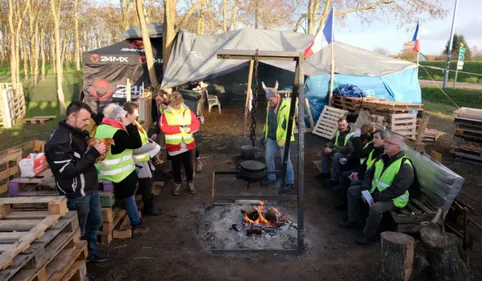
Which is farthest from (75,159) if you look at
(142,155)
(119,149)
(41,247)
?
(142,155)

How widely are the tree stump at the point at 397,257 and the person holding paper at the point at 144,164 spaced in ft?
11.3

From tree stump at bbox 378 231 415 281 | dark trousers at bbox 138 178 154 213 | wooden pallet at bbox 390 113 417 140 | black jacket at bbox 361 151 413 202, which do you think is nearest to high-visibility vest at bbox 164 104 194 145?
dark trousers at bbox 138 178 154 213

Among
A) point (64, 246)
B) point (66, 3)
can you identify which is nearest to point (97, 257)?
point (64, 246)

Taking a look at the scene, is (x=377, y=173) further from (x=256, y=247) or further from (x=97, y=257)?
(x=97, y=257)

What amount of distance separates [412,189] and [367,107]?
6.21m

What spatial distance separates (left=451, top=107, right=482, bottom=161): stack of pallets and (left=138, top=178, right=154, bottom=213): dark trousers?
7940mm

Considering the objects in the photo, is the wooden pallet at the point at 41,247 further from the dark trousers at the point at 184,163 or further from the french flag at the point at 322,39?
the french flag at the point at 322,39

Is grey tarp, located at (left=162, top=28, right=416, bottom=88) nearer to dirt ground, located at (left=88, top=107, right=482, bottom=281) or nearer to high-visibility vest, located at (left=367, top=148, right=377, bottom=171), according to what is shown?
dirt ground, located at (left=88, top=107, right=482, bottom=281)

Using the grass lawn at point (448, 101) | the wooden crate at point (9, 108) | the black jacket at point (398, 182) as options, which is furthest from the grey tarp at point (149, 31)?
the grass lawn at point (448, 101)

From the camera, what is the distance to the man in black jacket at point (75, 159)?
3613 mm

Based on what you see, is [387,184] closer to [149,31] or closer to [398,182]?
[398,182]

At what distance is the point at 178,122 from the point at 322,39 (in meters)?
6.77

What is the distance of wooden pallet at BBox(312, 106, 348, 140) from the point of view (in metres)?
11.8

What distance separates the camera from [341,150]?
6.98 m
